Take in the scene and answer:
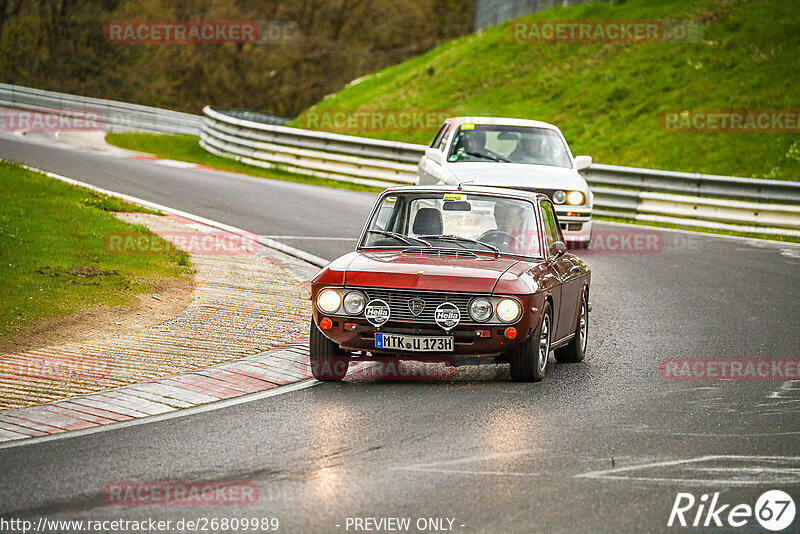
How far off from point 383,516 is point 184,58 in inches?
2406

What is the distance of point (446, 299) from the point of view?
8.73 metres

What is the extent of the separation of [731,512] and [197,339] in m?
5.48

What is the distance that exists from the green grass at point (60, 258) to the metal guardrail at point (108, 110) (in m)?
25.7

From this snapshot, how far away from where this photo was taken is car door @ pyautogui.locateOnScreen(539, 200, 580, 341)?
9.60 m

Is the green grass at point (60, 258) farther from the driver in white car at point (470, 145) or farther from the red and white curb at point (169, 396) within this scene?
the driver in white car at point (470, 145)

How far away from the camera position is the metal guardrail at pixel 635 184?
21.9 meters

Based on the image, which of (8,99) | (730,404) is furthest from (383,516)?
(8,99)

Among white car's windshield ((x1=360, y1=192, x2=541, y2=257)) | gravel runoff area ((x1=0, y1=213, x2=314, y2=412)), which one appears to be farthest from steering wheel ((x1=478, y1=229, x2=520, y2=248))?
gravel runoff area ((x1=0, y1=213, x2=314, y2=412))

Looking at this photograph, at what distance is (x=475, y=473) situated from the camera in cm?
651

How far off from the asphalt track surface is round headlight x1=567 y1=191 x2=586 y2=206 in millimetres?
5458

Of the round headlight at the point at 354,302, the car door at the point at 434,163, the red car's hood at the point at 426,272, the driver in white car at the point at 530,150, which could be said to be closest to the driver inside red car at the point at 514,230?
the red car's hood at the point at 426,272

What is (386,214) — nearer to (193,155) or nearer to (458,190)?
(458,190)

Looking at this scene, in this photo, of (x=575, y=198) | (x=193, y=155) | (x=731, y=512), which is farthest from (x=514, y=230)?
(x=193, y=155)

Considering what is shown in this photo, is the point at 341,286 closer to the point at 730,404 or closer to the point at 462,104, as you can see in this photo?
the point at 730,404
